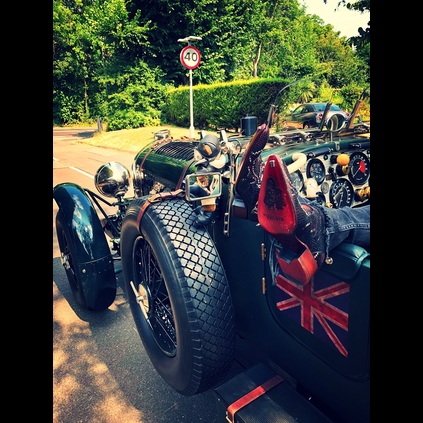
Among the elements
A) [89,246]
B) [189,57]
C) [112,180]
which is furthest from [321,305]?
[189,57]

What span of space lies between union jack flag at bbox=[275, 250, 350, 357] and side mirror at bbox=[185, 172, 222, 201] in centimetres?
55

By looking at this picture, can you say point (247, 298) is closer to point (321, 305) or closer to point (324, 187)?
point (321, 305)

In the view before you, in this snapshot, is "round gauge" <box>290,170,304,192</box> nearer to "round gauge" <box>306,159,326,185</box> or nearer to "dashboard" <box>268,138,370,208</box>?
"dashboard" <box>268,138,370,208</box>

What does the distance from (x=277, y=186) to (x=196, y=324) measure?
0.86m

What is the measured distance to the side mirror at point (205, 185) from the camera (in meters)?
1.84

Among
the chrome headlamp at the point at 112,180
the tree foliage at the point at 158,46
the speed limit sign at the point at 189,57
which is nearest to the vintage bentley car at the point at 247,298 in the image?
the chrome headlamp at the point at 112,180

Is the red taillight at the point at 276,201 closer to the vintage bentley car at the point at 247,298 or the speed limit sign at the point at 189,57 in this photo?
the vintage bentley car at the point at 247,298

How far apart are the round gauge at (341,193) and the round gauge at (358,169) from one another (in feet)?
0.23

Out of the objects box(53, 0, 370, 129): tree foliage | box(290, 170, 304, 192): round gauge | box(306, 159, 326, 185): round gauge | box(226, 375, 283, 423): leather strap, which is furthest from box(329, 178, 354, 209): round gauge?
box(53, 0, 370, 129): tree foliage

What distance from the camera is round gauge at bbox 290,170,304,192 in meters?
2.21

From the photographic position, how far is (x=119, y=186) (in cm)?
355
